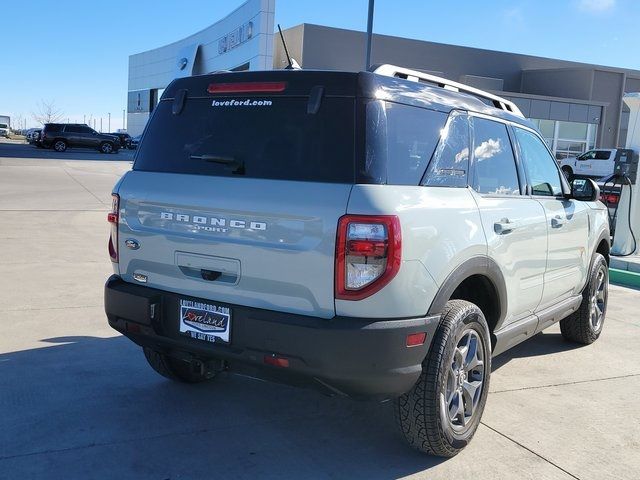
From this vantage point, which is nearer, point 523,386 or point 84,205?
point 523,386

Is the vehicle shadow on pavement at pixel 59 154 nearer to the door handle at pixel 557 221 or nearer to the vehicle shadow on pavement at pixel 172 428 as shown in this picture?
the vehicle shadow on pavement at pixel 172 428

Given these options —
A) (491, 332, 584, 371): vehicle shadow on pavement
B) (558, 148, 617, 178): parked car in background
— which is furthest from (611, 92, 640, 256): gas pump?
(558, 148, 617, 178): parked car in background

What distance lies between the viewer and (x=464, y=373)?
3635mm

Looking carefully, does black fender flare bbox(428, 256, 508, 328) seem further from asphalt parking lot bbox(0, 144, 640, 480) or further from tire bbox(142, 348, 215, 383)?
tire bbox(142, 348, 215, 383)

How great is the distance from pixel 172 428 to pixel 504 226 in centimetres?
234

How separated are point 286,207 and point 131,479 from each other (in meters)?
1.56

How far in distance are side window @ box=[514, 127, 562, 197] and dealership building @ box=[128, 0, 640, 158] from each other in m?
32.0

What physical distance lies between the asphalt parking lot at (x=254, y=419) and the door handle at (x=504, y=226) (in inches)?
48.7

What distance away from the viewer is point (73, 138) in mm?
40812

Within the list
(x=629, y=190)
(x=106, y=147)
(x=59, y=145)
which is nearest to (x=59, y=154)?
(x=59, y=145)

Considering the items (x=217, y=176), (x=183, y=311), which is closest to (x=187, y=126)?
(x=217, y=176)

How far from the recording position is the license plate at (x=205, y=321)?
128 inches

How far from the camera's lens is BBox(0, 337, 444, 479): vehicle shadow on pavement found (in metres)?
3.32

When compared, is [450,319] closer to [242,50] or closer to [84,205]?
[84,205]
